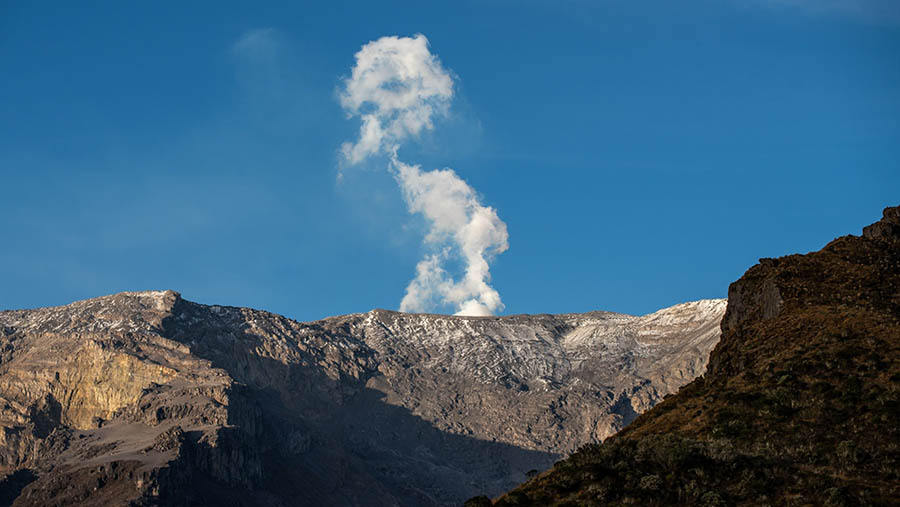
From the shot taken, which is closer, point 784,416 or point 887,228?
point 784,416

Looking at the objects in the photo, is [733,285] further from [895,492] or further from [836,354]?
[895,492]

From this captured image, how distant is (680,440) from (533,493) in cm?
1089

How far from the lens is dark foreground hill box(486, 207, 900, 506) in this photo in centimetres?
6278

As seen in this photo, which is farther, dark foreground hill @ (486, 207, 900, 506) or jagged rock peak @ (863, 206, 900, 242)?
jagged rock peak @ (863, 206, 900, 242)

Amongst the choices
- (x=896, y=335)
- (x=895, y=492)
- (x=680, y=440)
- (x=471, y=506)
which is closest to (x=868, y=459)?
(x=895, y=492)

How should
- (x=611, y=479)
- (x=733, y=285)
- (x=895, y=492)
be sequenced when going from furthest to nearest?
(x=733, y=285) → (x=611, y=479) → (x=895, y=492)

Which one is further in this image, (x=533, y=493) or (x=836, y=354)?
(x=836, y=354)

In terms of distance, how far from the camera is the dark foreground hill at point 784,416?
206 ft

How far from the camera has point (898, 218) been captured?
105562 millimetres

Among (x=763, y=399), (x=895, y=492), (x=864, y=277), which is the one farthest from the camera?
(x=864, y=277)

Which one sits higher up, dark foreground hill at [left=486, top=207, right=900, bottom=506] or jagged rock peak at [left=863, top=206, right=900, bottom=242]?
jagged rock peak at [left=863, top=206, right=900, bottom=242]

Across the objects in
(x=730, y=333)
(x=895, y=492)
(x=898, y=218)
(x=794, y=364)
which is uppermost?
(x=898, y=218)

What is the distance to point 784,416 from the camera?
72625 millimetres

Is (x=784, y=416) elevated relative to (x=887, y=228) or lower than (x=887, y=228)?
lower
